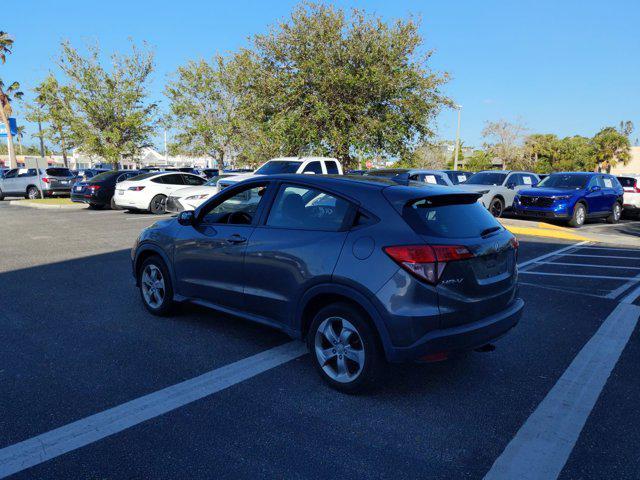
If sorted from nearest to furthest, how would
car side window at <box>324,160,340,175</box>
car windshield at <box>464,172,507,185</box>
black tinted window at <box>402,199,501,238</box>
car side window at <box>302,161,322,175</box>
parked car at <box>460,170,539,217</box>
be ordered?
black tinted window at <box>402,199,501,238</box>, car side window at <box>302,161,322,175</box>, car side window at <box>324,160,340,175</box>, parked car at <box>460,170,539,217</box>, car windshield at <box>464,172,507,185</box>

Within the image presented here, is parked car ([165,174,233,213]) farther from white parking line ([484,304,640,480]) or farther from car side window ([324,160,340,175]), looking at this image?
white parking line ([484,304,640,480])

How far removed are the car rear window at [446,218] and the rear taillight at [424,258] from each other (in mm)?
146

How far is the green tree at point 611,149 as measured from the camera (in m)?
62.9

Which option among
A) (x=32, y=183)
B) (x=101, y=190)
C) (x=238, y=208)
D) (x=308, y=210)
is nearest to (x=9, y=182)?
(x=32, y=183)

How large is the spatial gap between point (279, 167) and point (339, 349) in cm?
1171

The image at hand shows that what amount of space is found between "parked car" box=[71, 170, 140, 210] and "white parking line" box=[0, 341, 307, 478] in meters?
16.9

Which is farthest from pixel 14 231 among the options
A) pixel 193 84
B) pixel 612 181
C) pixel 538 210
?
pixel 193 84

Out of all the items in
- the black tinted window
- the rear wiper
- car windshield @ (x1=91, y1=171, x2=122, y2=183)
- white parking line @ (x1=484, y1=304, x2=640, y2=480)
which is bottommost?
white parking line @ (x1=484, y1=304, x2=640, y2=480)

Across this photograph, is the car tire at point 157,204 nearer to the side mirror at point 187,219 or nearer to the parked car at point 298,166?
the parked car at point 298,166

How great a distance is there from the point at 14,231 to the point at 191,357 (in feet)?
36.1

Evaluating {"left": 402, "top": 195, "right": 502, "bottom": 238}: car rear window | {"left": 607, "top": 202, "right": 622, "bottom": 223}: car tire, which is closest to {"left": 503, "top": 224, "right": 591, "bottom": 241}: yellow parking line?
{"left": 607, "top": 202, "right": 622, "bottom": 223}: car tire

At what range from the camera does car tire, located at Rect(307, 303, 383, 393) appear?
3.52m

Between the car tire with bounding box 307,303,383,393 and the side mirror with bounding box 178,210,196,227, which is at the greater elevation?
the side mirror with bounding box 178,210,196,227

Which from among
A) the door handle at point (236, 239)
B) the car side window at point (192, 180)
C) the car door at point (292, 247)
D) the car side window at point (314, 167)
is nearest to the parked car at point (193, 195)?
the car side window at point (192, 180)
